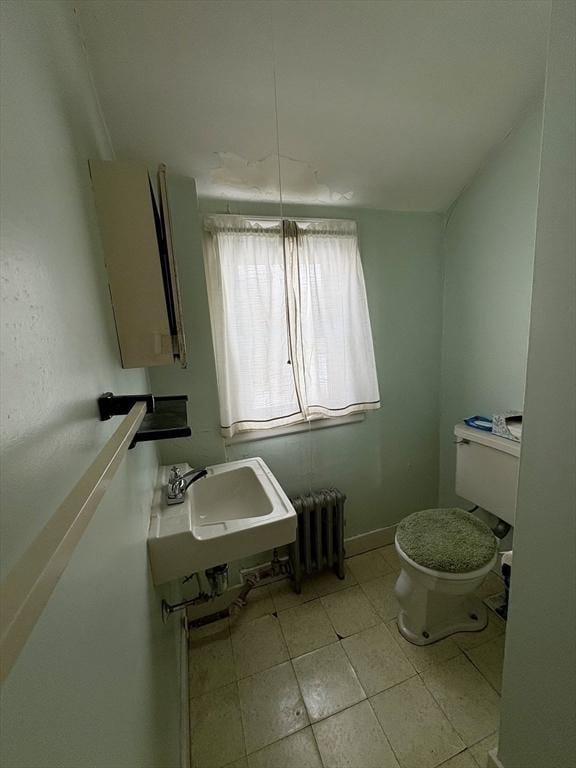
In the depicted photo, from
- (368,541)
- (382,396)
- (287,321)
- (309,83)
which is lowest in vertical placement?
(368,541)

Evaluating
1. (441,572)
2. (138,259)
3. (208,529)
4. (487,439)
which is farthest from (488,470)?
(138,259)

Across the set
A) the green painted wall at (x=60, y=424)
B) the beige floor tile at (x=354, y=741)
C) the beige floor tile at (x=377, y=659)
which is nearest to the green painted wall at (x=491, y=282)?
the beige floor tile at (x=377, y=659)

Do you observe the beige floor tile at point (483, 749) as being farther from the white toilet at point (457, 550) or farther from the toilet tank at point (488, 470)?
the toilet tank at point (488, 470)

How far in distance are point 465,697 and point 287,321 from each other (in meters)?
1.79

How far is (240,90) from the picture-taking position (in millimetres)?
1046

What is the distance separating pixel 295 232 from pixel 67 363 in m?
1.34

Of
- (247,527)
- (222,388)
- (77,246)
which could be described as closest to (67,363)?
(77,246)

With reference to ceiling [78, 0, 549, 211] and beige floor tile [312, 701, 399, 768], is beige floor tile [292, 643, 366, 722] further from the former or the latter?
ceiling [78, 0, 549, 211]

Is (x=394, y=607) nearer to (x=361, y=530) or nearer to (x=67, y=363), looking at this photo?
(x=361, y=530)

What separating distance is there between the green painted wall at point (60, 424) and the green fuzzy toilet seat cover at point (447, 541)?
1094mm

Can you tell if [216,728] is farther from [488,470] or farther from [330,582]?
[488,470]

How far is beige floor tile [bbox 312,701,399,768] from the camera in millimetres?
1033

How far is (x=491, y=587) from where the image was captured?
Answer: 169 cm

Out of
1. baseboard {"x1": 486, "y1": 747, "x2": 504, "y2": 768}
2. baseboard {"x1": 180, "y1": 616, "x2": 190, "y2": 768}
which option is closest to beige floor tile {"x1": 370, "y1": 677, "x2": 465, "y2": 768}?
baseboard {"x1": 486, "y1": 747, "x2": 504, "y2": 768}
